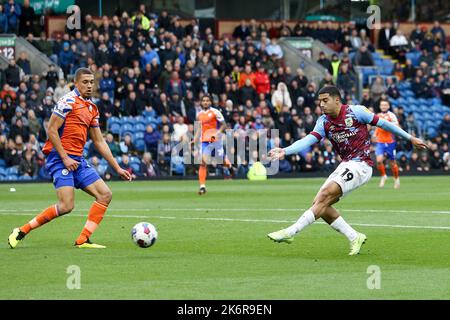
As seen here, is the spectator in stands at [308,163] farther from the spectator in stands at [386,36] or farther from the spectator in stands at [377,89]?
the spectator in stands at [386,36]

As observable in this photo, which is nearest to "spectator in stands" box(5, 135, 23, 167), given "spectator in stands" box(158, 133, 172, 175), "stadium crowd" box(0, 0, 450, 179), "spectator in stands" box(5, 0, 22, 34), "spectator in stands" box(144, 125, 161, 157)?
"stadium crowd" box(0, 0, 450, 179)

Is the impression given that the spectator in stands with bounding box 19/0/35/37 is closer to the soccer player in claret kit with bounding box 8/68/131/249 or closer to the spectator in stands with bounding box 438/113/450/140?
the spectator in stands with bounding box 438/113/450/140

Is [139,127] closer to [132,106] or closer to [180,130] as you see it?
[132,106]

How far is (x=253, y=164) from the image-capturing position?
40.1m

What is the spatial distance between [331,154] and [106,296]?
3227cm

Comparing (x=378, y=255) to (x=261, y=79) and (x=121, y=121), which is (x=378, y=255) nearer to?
(x=121, y=121)

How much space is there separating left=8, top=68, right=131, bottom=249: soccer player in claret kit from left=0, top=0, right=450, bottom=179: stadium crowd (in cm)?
2125

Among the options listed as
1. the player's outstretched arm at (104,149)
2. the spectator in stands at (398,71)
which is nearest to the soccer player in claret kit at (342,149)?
the player's outstretched arm at (104,149)

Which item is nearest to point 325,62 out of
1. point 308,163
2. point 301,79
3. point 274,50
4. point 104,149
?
point 274,50

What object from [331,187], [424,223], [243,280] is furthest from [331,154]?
[243,280]

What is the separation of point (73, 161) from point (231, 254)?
2.44 m

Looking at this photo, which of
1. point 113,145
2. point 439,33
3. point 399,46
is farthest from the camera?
point 439,33

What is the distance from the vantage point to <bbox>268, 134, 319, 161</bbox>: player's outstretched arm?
47.3 ft

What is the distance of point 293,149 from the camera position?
1467cm
